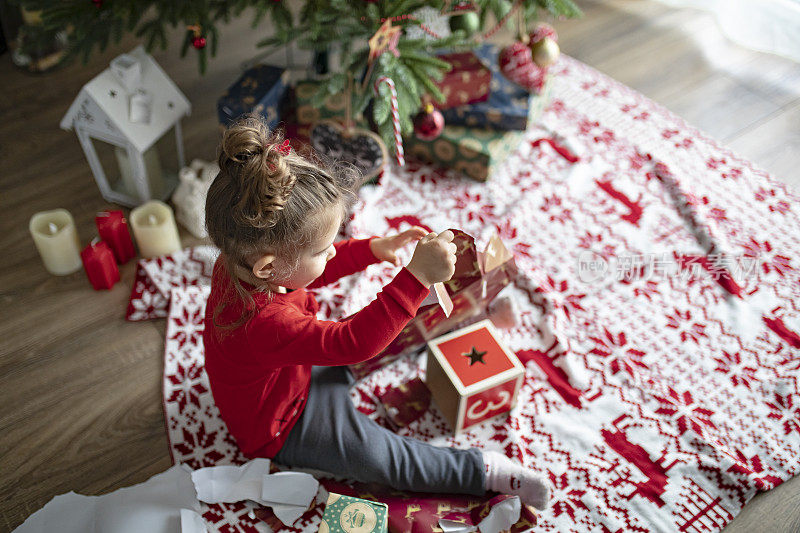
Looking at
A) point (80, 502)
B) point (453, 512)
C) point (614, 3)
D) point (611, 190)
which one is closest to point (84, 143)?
point (80, 502)

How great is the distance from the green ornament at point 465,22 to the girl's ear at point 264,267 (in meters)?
0.94

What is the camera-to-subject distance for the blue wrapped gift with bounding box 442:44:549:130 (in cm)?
174

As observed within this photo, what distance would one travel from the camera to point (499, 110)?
1.74 metres

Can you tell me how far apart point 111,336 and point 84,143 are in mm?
481

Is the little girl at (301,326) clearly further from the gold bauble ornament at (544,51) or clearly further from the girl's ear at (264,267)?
the gold bauble ornament at (544,51)

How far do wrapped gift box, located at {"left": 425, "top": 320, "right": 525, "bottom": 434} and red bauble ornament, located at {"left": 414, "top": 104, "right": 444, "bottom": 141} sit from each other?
1.77ft

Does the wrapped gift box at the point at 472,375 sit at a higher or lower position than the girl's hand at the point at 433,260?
lower

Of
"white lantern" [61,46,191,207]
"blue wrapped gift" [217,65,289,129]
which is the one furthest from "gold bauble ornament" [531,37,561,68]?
"white lantern" [61,46,191,207]

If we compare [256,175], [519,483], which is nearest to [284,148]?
[256,175]

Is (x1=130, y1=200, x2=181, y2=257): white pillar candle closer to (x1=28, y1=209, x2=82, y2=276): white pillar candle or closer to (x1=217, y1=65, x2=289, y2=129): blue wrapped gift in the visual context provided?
(x1=28, y1=209, x2=82, y2=276): white pillar candle

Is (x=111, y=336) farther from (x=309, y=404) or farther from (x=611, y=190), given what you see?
(x=611, y=190)

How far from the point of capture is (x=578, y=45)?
7.52ft

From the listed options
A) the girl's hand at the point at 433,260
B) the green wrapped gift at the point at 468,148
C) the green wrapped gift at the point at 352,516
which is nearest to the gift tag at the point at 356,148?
the green wrapped gift at the point at 468,148

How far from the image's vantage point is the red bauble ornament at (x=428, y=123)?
1.60 meters
